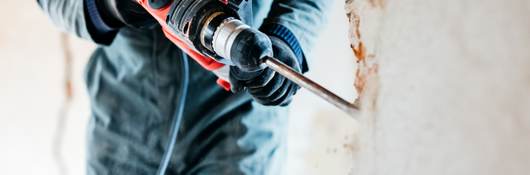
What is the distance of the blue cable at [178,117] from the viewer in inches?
28.2

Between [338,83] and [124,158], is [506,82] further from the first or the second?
[124,158]

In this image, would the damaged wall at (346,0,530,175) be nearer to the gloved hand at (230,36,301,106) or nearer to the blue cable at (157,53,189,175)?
the gloved hand at (230,36,301,106)

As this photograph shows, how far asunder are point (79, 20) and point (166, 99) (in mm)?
133

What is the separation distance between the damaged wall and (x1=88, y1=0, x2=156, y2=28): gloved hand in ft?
1.08

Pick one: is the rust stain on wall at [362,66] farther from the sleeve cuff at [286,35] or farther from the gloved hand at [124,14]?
the gloved hand at [124,14]

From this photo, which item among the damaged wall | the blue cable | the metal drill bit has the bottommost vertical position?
the blue cable

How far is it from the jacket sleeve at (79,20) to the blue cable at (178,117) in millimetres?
105

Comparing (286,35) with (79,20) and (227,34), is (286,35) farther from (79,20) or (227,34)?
(79,20)

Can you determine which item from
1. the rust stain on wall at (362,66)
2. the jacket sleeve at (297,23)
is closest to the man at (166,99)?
the jacket sleeve at (297,23)

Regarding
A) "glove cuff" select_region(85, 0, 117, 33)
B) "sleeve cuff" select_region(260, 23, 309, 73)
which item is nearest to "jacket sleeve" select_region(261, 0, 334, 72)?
"sleeve cuff" select_region(260, 23, 309, 73)

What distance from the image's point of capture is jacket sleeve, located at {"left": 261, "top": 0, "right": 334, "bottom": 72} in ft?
1.96


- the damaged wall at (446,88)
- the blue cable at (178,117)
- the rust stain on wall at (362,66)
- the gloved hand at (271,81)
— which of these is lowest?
the blue cable at (178,117)

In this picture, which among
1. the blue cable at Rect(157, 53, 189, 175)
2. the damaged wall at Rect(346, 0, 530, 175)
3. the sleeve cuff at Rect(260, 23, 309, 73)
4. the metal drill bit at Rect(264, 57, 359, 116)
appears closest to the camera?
the damaged wall at Rect(346, 0, 530, 175)

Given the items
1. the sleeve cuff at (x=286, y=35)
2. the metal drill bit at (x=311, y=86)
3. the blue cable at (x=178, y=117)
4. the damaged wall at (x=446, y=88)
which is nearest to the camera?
the damaged wall at (x=446, y=88)
